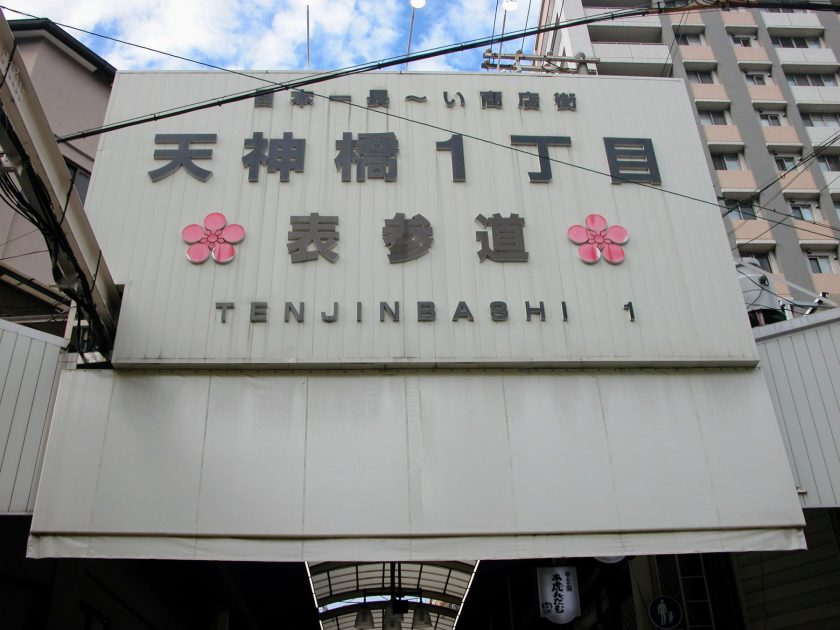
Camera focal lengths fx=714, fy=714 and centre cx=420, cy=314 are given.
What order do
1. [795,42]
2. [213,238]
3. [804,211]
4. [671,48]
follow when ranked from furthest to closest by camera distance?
[795,42] < [671,48] < [804,211] < [213,238]

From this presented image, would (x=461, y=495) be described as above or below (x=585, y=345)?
below

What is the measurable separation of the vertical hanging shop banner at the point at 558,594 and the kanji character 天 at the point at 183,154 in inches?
323

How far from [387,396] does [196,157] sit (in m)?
4.88

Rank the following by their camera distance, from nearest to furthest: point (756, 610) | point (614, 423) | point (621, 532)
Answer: point (621, 532), point (614, 423), point (756, 610)

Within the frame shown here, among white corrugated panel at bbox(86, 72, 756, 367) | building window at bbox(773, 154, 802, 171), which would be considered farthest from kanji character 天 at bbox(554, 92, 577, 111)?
building window at bbox(773, 154, 802, 171)

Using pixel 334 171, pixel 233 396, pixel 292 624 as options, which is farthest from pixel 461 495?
pixel 292 624

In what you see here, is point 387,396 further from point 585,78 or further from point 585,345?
point 585,78

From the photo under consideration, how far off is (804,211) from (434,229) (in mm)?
30076

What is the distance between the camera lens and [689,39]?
1543 inches

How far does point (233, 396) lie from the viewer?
9.33 m

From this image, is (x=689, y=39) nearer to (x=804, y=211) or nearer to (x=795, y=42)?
(x=795, y=42)

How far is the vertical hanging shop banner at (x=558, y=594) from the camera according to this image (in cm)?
1112

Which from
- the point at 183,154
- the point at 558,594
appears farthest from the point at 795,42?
the point at 183,154

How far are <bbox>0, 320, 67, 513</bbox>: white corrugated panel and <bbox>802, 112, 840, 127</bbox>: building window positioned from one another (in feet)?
126
